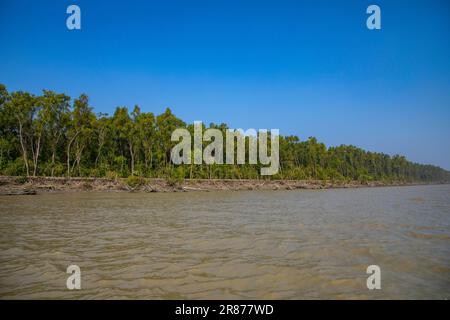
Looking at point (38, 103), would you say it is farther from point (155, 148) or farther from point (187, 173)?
point (187, 173)

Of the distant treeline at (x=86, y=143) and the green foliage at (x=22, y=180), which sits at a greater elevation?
the distant treeline at (x=86, y=143)

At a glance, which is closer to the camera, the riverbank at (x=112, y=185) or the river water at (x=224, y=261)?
the river water at (x=224, y=261)

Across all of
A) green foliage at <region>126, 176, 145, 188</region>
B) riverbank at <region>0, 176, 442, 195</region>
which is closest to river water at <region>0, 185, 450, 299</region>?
riverbank at <region>0, 176, 442, 195</region>

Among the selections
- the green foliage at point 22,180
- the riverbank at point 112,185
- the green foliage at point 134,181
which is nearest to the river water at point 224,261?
the riverbank at point 112,185

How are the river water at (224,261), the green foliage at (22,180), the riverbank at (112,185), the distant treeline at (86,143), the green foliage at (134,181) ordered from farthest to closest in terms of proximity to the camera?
the green foliage at (134,181) → the distant treeline at (86,143) → the green foliage at (22,180) → the riverbank at (112,185) → the river water at (224,261)

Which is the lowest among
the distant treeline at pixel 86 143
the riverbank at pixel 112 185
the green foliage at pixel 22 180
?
the riverbank at pixel 112 185

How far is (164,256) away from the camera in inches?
268

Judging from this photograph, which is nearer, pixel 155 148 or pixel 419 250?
pixel 419 250

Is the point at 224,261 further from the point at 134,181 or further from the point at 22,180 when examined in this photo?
the point at 134,181

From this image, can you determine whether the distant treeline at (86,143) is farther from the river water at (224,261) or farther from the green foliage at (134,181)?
the river water at (224,261)

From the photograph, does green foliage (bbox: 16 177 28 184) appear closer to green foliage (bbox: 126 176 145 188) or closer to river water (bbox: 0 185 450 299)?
green foliage (bbox: 126 176 145 188)

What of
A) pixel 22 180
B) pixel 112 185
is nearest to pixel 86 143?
pixel 112 185

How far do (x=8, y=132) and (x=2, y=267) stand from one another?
4879 centimetres
